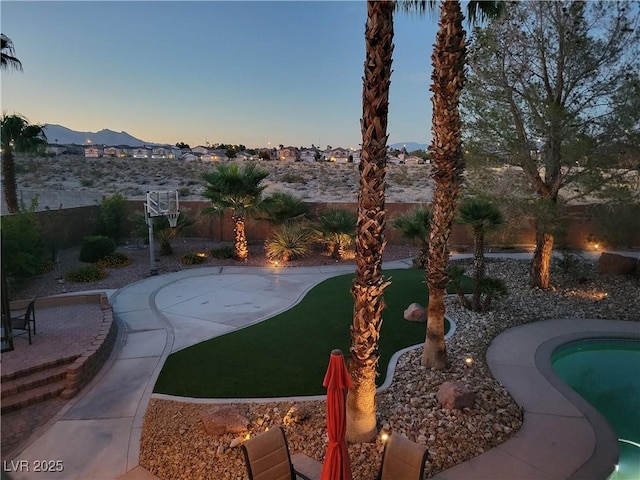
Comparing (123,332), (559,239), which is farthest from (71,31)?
(559,239)

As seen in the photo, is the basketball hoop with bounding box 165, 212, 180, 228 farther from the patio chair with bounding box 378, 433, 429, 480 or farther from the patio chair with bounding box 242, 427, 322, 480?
the patio chair with bounding box 378, 433, 429, 480

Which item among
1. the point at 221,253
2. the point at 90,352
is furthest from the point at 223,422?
the point at 221,253

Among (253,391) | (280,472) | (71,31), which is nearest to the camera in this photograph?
(280,472)

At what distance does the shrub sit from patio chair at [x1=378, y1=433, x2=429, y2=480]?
13.3m

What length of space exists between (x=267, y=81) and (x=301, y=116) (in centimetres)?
2895

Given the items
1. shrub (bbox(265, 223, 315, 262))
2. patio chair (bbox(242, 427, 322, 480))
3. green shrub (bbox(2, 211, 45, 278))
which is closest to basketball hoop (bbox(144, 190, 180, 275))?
green shrub (bbox(2, 211, 45, 278))

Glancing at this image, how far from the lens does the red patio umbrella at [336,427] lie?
411 centimetres

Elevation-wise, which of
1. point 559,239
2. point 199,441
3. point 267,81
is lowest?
point 199,441

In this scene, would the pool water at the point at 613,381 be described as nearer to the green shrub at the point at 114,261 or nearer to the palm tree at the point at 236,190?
the palm tree at the point at 236,190

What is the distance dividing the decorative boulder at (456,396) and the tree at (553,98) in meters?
7.45

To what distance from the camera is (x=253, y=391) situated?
23.0 ft

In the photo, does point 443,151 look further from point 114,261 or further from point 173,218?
point 114,261

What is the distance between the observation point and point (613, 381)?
26.7 feet

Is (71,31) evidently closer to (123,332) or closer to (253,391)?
(123,332)
